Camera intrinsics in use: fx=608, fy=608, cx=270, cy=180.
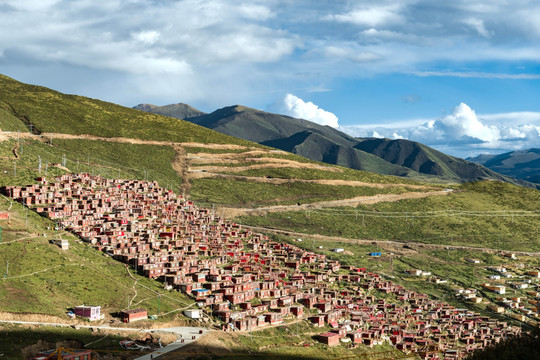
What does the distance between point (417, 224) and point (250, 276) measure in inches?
3210

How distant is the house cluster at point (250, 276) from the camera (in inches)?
3612

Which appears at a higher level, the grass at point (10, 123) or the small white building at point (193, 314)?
the grass at point (10, 123)

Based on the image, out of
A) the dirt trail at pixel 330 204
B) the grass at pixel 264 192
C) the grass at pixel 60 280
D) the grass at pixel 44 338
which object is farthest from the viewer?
the grass at pixel 264 192

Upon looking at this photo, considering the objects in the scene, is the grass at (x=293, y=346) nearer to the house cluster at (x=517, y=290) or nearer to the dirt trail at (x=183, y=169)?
the house cluster at (x=517, y=290)

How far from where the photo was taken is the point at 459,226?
170m

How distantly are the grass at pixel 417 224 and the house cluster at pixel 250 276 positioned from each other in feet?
85.9

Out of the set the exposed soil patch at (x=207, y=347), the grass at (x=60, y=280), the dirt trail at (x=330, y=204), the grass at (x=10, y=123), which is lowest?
the exposed soil patch at (x=207, y=347)

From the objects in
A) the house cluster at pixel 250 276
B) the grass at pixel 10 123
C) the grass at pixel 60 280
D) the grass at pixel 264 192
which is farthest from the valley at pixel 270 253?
the grass at pixel 10 123

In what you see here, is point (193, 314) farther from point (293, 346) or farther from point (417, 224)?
point (417, 224)

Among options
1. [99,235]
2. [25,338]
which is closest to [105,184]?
[99,235]

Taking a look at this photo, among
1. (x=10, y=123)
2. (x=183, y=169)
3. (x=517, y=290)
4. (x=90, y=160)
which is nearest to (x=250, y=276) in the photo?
(x=517, y=290)

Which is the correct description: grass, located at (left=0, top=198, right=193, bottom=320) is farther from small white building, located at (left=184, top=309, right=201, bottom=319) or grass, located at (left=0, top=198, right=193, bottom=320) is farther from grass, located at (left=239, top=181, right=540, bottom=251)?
grass, located at (left=239, top=181, right=540, bottom=251)

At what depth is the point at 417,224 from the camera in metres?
170

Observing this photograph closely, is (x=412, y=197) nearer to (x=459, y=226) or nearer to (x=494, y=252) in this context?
(x=459, y=226)
